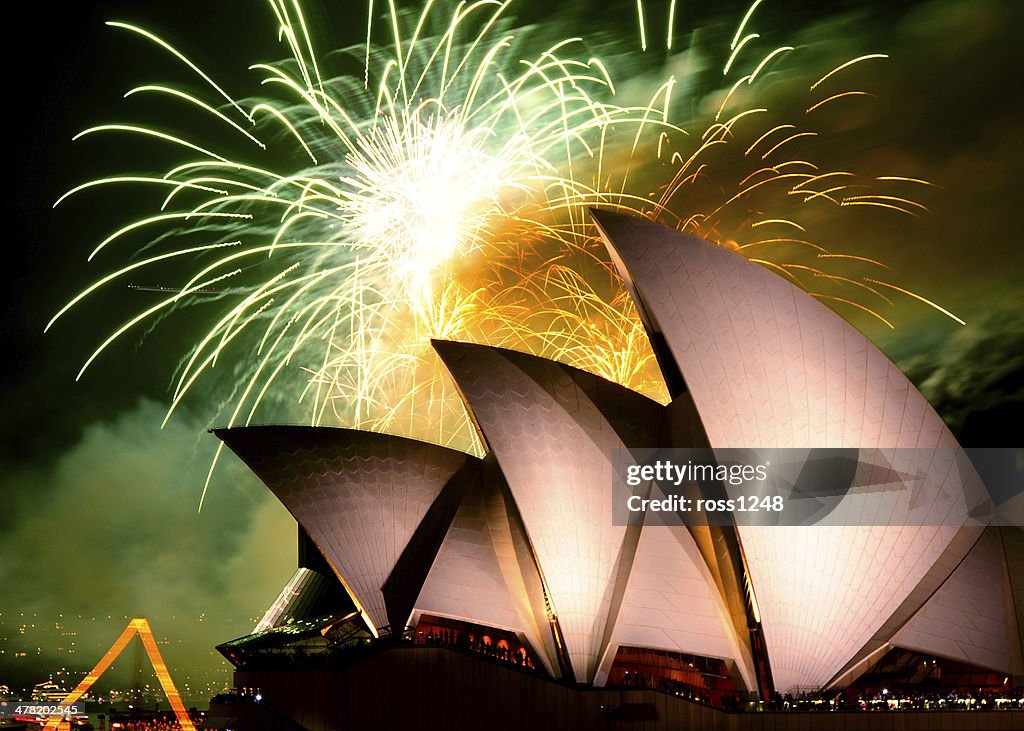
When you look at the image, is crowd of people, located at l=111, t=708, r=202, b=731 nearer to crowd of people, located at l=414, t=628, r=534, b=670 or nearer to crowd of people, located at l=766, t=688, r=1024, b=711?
crowd of people, located at l=414, t=628, r=534, b=670

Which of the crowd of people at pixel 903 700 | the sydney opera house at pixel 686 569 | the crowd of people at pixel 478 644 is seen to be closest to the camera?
the crowd of people at pixel 903 700

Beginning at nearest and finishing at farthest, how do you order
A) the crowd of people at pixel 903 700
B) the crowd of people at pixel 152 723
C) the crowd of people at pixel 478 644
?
1. the crowd of people at pixel 903 700
2. the crowd of people at pixel 478 644
3. the crowd of people at pixel 152 723

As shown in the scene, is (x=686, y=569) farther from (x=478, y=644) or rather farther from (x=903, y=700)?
(x=478, y=644)

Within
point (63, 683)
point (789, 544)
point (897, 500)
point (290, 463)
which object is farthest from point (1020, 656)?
point (63, 683)

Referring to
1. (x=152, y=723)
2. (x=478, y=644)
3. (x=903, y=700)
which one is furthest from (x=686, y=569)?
(x=152, y=723)

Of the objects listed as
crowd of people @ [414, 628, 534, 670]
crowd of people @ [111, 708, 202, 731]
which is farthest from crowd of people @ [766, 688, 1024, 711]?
crowd of people @ [111, 708, 202, 731]

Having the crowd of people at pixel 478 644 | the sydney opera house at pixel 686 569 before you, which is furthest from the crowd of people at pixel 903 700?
the crowd of people at pixel 478 644

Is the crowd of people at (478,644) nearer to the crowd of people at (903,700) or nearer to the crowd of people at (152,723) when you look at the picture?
the crowd of people at (903,700)

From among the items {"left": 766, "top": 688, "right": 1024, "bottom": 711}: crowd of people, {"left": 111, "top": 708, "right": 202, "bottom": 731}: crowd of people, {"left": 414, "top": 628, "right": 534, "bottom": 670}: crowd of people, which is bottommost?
{"left": 111, "top": 708, "right": 202, "bottom": 731}: crowd of people
